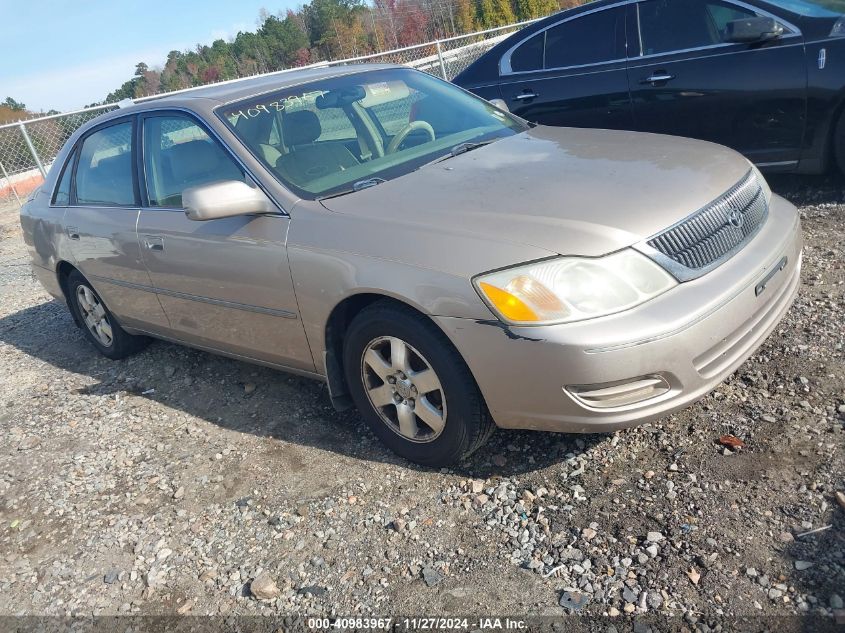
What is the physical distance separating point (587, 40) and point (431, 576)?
4.80 meters

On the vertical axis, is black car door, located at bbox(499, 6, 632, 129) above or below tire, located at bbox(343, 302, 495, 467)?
above

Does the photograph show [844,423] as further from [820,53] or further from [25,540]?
[25,540]

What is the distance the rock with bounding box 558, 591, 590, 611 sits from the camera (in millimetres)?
2275

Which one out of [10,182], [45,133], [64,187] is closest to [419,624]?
[64,187]

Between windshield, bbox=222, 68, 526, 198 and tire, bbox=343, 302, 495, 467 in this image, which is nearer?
tire, bbox=343, 302, 495, 467

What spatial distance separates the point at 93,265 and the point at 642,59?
4.34 m

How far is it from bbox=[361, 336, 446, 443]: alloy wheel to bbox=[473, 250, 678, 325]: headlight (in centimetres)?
49

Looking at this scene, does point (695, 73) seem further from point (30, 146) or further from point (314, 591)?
point (30, 146)

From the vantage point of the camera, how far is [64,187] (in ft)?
16.3

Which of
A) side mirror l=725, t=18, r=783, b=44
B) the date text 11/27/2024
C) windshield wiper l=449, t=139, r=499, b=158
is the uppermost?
side mirror l=725, t=18, r=783, b=44

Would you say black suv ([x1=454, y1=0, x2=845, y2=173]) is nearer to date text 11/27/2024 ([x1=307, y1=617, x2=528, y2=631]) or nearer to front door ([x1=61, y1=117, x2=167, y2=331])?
front door ([x1=61, y1=117, x2=167, y2=331])

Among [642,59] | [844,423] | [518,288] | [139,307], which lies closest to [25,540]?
[139,307]

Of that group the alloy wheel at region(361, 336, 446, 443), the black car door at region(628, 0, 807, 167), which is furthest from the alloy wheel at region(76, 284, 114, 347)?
the black car door at region(628, 0, 807, 167)

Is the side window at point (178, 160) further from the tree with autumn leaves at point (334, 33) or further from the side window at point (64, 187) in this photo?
the tree with autumn leaves at point (334, 33)
